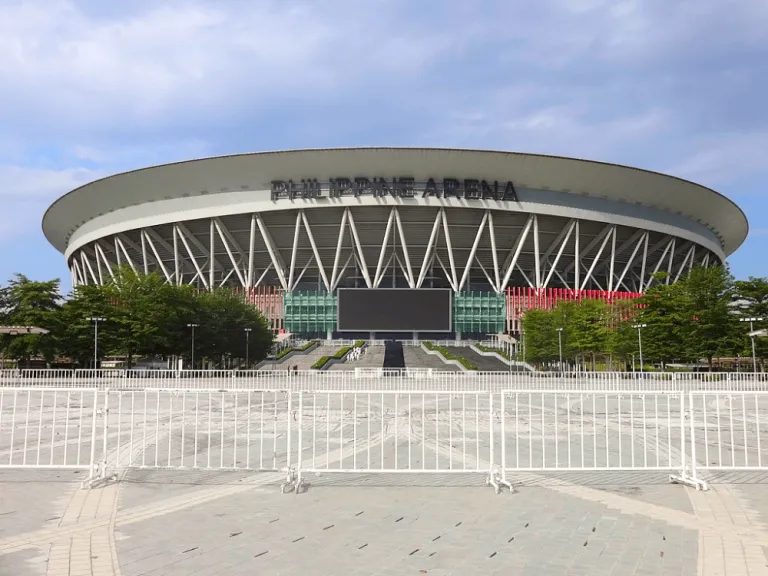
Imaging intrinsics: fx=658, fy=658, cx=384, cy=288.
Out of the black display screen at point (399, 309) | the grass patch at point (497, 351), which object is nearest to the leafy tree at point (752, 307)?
the grass patch at point (497, 351)

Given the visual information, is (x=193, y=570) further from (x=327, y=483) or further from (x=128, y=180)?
(x=128, y=180)

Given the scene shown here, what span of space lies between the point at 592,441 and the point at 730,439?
10.1ft

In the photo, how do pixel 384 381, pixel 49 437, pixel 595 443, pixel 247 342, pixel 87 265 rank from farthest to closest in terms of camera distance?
pixel 87 265
pixel 247 342
pixel 384 381
pixel 49 437
pixel 595 443

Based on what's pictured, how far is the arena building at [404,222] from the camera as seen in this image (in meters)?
65.2

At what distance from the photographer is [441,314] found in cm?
6994

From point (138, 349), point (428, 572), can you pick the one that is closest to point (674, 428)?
point (428, 572)

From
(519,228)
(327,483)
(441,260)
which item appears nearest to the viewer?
(327,483)

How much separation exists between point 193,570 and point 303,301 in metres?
71.0

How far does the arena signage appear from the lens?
214 ft

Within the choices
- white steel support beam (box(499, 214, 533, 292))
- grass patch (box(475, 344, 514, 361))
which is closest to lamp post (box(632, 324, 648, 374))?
grass patch (box(475, 344, 514, 361))

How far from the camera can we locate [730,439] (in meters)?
12.8

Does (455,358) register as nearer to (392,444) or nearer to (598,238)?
(598,238)

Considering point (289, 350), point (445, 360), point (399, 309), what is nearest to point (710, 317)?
point (445, 360)

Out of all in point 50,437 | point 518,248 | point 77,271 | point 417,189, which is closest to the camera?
point 50,437
